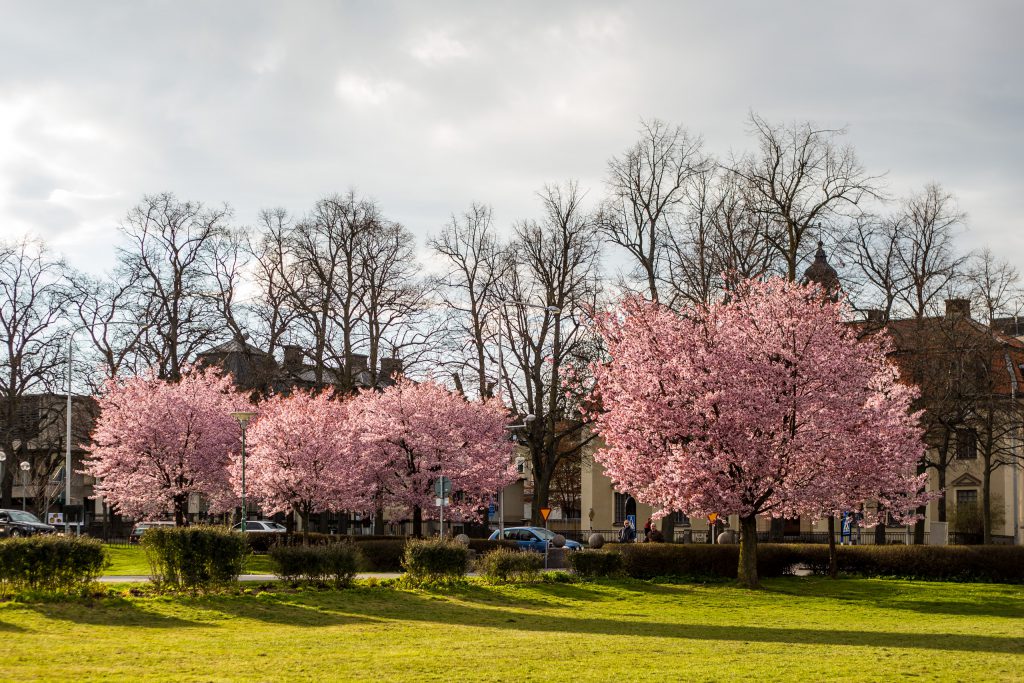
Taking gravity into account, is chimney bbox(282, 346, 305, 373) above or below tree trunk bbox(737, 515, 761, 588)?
above

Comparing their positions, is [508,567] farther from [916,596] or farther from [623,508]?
[623,508]

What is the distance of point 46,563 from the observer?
21.2 m

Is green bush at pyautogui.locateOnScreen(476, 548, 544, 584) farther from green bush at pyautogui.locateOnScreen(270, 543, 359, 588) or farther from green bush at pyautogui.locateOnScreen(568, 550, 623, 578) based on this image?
green bush at pyautogui.locateOnScreen(270, 543, 359, 588)

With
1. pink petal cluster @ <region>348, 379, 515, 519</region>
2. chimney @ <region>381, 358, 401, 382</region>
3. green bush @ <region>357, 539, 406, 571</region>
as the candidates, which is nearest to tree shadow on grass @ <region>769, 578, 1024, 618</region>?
green bush @ <region>357, 539, 406, 571</region>

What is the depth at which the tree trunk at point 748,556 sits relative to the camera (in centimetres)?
3095

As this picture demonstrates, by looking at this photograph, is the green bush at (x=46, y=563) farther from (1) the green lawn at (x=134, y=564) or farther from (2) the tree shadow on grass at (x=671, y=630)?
(1) the green lawn at (x=134, y=564)

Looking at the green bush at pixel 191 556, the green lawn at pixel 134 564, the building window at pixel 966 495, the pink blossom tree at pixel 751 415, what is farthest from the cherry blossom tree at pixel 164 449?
the building window at pixel 966 495

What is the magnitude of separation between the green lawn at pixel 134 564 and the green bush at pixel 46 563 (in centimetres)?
914

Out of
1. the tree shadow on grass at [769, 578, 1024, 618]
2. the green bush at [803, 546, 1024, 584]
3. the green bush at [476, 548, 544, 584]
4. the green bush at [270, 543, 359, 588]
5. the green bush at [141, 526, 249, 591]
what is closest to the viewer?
the green bush at [141, 526, 249, 591]

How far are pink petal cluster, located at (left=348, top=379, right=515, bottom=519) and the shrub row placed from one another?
10.2 meters

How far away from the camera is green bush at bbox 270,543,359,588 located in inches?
989

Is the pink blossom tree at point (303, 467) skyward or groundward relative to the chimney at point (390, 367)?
groundward

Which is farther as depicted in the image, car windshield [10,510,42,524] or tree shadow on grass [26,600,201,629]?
car windshield [10,510,42,524]

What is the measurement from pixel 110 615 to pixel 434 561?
9067 mm
